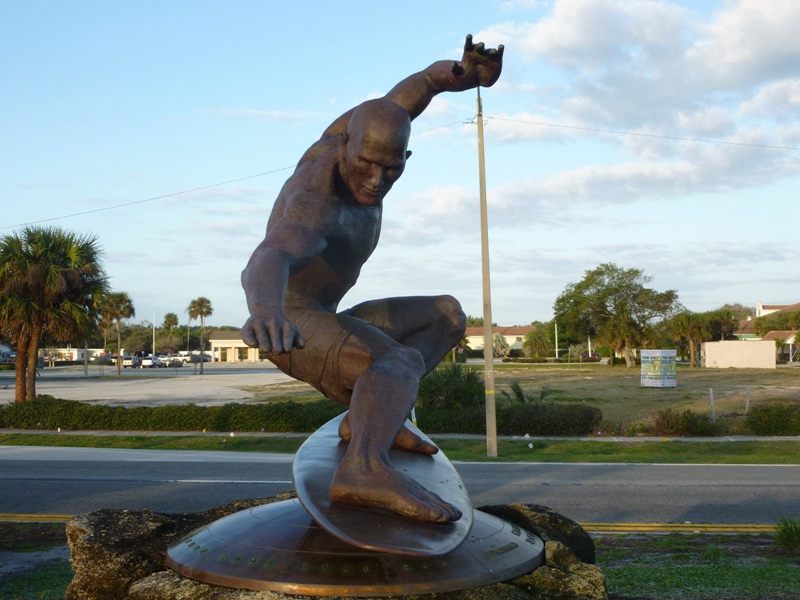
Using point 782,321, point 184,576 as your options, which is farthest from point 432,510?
point 782,321

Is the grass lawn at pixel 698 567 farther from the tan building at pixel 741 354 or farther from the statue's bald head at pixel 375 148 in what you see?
the tan building at pixel 741 354

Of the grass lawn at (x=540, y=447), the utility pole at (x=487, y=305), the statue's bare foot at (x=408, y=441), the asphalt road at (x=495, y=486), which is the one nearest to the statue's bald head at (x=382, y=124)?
the statue's bare foot at (x=408, y=441)

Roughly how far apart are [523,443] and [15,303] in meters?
13.2

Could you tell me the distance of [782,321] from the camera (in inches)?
4094

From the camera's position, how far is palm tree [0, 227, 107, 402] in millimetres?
20656

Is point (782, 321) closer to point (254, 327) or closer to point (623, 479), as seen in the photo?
point (623, 479)

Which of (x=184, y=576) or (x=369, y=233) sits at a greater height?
(x=369, y=233)

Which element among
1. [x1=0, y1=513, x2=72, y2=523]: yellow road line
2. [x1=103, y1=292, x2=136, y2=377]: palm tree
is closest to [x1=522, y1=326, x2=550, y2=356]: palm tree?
[x1=103, y1=292, x2=136, y2=377]: palm tree

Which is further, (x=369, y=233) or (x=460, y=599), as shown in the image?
(x=369, y=233)

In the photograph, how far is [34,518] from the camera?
9.05 m

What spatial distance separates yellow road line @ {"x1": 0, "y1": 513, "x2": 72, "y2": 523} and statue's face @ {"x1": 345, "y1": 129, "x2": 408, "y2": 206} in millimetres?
6723

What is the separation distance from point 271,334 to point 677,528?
679cm

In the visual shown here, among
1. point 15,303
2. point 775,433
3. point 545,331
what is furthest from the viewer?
point 545,331

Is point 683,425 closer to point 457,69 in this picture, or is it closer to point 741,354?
point 457,69
